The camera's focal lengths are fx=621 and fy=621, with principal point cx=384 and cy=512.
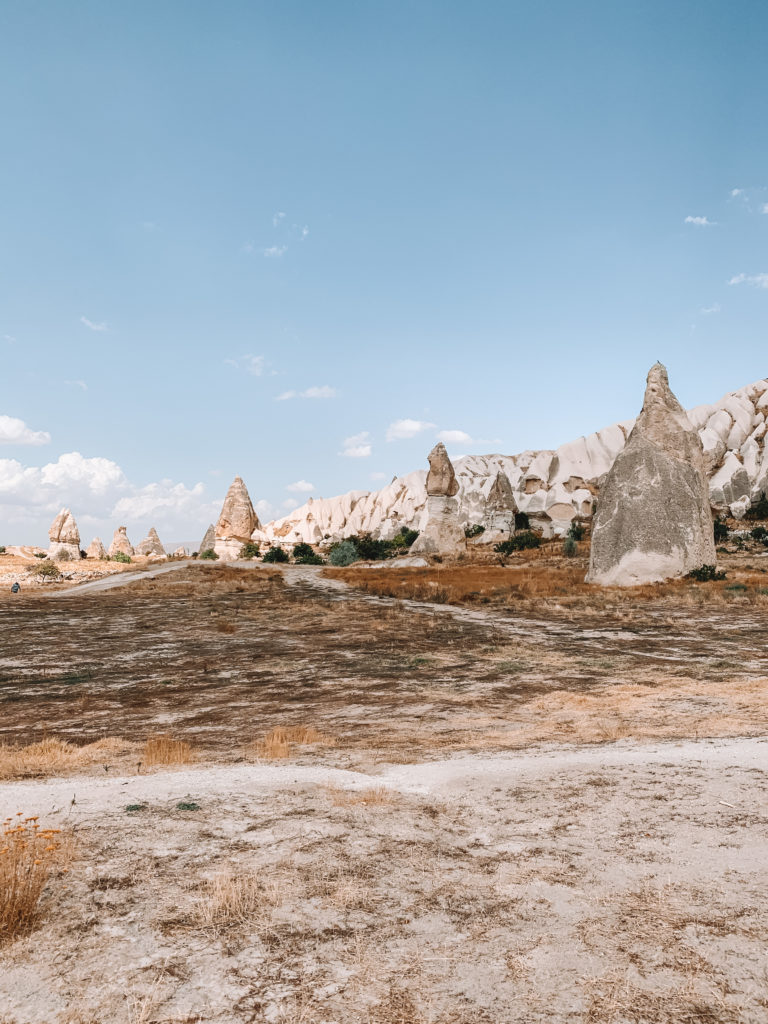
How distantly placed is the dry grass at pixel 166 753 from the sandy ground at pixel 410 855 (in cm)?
11

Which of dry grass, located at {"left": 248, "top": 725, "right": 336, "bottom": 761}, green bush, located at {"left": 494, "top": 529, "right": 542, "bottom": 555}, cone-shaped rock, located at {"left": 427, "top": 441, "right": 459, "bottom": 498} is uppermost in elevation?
cone-shaped rock, located at {"left": 427, "top": 441, "right": 459, "bottom": 498}

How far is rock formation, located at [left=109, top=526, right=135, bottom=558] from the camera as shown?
70.8 metres

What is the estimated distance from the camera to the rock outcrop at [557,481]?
61.1 meters

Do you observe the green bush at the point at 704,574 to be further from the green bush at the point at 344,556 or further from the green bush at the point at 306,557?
the green bush at the point at 306,557

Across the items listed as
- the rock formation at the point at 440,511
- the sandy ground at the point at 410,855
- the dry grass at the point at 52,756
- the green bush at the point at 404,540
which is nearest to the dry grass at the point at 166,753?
the sandy ground at the point at 410,855

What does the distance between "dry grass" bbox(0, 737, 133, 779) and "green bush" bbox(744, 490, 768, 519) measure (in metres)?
50.8

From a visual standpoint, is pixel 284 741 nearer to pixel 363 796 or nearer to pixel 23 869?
pixel 363 796

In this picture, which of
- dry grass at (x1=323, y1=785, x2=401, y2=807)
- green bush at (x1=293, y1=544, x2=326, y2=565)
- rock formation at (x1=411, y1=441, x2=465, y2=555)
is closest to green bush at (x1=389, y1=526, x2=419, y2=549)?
green bush at (x1=293, y1=544, x2=326, y2=565)

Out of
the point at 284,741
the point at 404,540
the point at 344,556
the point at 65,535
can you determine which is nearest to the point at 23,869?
the point at 284,741

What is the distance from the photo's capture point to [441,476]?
3647 centimetres

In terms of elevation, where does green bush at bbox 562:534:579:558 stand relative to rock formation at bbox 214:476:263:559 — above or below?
below

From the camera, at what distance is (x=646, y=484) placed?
62.8 feet

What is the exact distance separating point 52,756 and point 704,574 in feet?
58.3

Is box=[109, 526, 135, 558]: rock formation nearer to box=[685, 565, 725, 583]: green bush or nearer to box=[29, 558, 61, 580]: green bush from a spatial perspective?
box=[29, 558, 61, 580]: green bush
